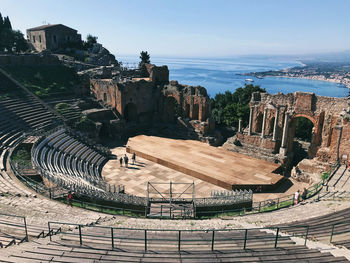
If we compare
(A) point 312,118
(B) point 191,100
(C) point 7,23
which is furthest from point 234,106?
(C) point 7,23

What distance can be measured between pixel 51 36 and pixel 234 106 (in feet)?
133

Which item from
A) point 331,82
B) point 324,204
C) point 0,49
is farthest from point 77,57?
point 331,82

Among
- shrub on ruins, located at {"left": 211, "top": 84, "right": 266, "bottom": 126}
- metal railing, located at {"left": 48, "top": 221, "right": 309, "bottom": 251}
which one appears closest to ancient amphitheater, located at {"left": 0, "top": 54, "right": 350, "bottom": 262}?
metal railing, located at {"left": 48, "top": 221, "right": 309, "bottom": 251}

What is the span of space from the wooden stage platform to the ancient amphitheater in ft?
0.44

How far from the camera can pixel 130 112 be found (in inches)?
1587

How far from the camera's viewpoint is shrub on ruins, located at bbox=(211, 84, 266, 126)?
42500 mm

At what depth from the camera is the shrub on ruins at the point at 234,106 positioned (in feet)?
139

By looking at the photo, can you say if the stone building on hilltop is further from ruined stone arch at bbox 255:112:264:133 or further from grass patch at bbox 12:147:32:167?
ruined stone arch at bbox 255:112:264:133

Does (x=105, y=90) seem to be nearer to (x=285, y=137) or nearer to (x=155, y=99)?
(x=155, y=99)

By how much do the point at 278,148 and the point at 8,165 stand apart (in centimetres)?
2527

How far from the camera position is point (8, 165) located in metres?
20.5

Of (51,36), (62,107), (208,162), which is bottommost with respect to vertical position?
(208,162)

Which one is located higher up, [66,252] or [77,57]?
[77,57]

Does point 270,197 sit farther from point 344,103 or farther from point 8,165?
point 8,165
